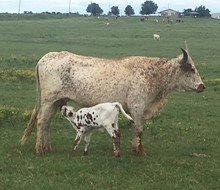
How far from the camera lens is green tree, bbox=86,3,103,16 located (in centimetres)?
16838

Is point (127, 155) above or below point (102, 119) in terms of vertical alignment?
below

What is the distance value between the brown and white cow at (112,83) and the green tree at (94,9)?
15587 cm

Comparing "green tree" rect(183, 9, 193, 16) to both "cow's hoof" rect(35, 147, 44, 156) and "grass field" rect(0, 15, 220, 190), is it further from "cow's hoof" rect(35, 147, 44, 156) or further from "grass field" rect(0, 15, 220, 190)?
"cow's hoof" rect(35, 147, 44, 156)

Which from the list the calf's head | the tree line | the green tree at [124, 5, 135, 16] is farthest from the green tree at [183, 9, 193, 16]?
the calf's head

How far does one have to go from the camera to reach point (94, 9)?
169m

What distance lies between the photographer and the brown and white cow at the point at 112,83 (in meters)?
12.6

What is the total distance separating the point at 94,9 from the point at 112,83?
158460 mm

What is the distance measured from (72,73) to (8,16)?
10055 cm

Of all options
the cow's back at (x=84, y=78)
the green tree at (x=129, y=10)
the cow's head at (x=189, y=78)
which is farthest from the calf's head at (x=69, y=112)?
the green tree at (x=129, y=10)

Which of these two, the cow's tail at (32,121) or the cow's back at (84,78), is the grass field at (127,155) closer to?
the cow's tail at (32,121)

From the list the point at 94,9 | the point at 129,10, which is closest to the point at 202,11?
the point at 129,10

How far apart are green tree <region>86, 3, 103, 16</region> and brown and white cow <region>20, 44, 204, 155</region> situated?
6137 inches

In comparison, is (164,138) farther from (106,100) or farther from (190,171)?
(190,171)

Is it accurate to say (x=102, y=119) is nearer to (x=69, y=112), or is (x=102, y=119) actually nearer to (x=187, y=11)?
(x=69, y=112)
